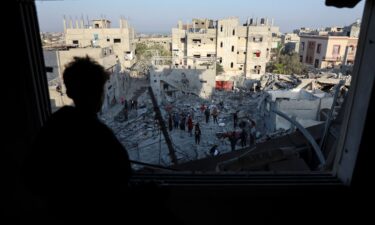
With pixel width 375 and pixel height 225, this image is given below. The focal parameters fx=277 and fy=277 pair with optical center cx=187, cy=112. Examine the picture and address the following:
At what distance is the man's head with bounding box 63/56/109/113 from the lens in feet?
3.68

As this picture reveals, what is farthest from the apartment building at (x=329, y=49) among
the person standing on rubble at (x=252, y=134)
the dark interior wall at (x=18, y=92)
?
the dark interior wall at (x=18, y=92)

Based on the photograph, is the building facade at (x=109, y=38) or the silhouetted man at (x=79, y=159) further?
the building facade at (x=109, y=38)

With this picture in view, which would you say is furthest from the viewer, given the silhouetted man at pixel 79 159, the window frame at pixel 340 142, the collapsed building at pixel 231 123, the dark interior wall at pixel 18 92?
the collapsed building at pixel 231 123

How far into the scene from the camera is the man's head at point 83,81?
1123mm

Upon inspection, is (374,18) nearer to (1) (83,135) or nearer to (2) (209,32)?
(1) (83,135)

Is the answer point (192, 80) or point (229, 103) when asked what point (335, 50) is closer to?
point (229, 103)

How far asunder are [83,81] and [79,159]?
313mm

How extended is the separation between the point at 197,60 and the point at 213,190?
3077 cm

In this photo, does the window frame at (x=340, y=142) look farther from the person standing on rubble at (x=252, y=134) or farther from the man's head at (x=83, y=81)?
the person standing on rubble at (x=252, y=134)

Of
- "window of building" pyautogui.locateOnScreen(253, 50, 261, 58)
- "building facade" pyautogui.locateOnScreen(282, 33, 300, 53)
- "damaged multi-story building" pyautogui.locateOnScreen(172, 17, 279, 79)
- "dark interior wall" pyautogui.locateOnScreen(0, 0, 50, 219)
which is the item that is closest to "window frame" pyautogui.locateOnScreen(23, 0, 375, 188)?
"dark interior wall" pyautogui.locateOnScreen(0, 0, 50, 219)

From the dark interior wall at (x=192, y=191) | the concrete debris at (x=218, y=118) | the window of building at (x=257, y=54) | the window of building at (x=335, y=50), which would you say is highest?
the dark interior wall at (x=192, y=191)

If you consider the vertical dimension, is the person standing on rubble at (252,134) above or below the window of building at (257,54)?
below

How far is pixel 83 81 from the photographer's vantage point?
1126mm

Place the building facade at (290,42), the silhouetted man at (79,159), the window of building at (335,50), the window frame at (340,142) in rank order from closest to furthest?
1. the silhouetted man at (79,159)
2. the window frame at (340,142)
3. the window of building at (335,50)
4. the building facade at (290,42)
